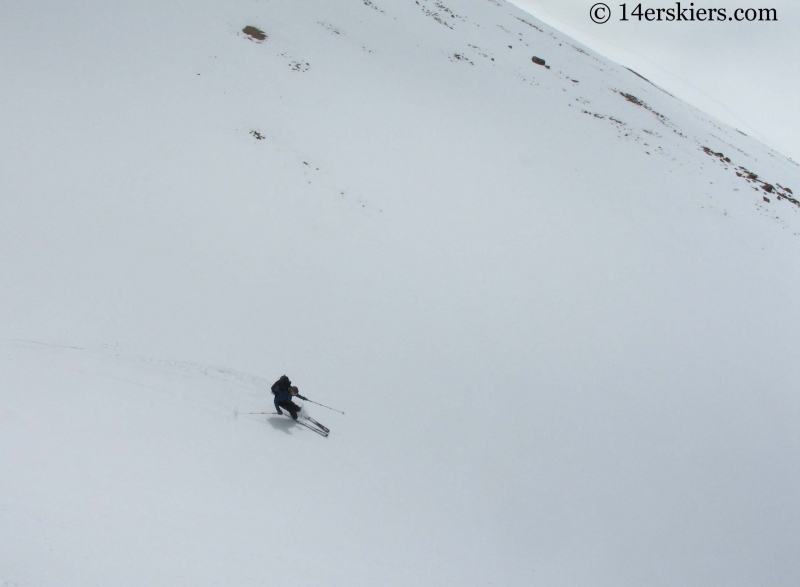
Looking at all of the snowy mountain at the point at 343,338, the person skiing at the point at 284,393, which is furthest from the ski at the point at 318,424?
the person skiing at the point at 284,393

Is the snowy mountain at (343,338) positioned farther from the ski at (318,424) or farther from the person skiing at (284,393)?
the person skiing at (284,393)

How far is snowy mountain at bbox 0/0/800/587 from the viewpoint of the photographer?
7219 mm

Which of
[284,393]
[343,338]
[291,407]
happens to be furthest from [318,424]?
[343,338]

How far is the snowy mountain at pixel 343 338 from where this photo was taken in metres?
7.22

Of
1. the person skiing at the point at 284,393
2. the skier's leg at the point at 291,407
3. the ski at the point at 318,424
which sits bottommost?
the ski at the point at 318,424

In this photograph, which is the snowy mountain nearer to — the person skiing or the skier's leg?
the skier's leg

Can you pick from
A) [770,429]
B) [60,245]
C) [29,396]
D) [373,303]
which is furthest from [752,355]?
[60,245]

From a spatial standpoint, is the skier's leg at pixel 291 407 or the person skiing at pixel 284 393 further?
the skier's leg at pixel 291 407

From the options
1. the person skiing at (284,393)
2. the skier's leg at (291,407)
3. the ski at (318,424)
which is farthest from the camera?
the ski at (318,424)

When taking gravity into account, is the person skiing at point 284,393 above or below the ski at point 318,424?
above

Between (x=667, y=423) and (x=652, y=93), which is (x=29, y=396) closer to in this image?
(x=667, y=423)

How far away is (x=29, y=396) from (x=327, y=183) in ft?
34.6

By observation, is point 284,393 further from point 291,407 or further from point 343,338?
point 343,338

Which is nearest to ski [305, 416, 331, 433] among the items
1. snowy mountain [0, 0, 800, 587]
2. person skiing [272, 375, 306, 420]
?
snowy mountain [0, 0, 800, 587]
